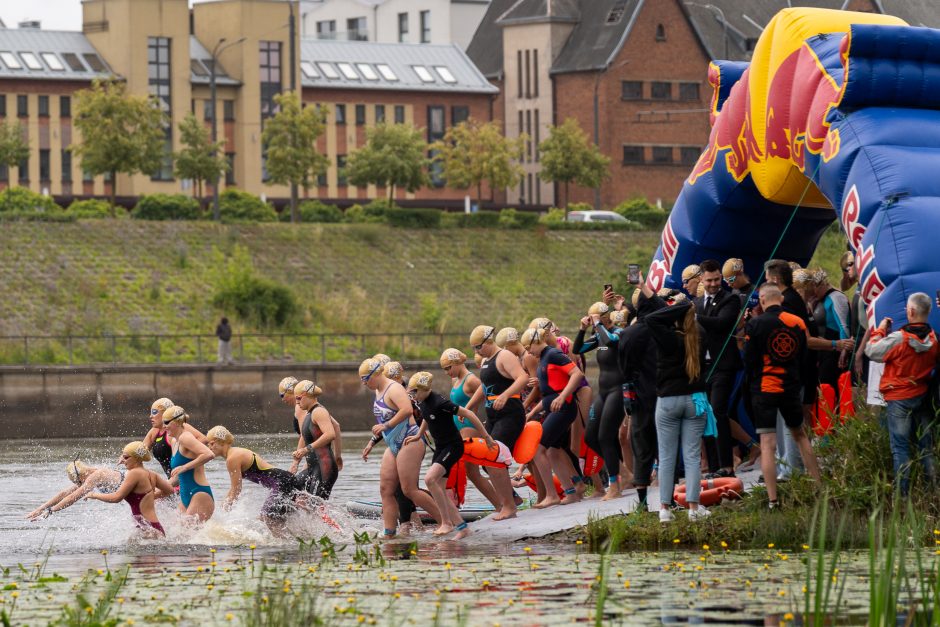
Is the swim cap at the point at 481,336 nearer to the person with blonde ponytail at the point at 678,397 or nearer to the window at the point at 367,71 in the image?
the person with blonde ponytail at the point at 678,397

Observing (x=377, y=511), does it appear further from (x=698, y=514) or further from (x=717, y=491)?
(x=698, y=514)

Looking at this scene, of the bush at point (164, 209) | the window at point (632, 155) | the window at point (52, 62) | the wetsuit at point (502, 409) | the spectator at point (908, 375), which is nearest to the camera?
the spectator at point (908, 375)

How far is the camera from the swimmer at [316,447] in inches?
691

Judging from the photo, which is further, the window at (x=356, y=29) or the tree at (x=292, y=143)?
the window at (x=356, y=29)

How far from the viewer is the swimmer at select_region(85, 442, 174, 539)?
16719 mm

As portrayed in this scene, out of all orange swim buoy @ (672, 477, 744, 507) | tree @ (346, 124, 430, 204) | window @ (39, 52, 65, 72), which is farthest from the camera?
window @ (39, 52, 65, 72)

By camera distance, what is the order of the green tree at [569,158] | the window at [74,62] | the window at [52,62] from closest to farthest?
1. the window at [52,62]
2. the window at [74,62]
3. the green tree at [569,158]

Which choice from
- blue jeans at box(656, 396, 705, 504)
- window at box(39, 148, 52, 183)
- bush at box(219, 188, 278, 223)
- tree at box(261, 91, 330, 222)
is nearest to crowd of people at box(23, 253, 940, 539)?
blue jeans at box(656, 396, 705, 504)

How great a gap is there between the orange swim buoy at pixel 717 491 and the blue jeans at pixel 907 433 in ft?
5.32

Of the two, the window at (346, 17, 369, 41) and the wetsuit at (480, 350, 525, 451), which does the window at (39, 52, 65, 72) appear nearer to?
the window at (346, 17, 369, 41)

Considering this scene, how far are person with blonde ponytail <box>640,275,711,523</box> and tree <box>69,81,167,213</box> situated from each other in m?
52.2

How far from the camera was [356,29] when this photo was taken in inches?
4540

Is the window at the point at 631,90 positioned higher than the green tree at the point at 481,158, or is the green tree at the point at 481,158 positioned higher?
the window at the point at 631,90

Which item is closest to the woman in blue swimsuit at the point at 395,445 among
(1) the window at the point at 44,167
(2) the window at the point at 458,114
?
(1) the window at the point at 44,167
